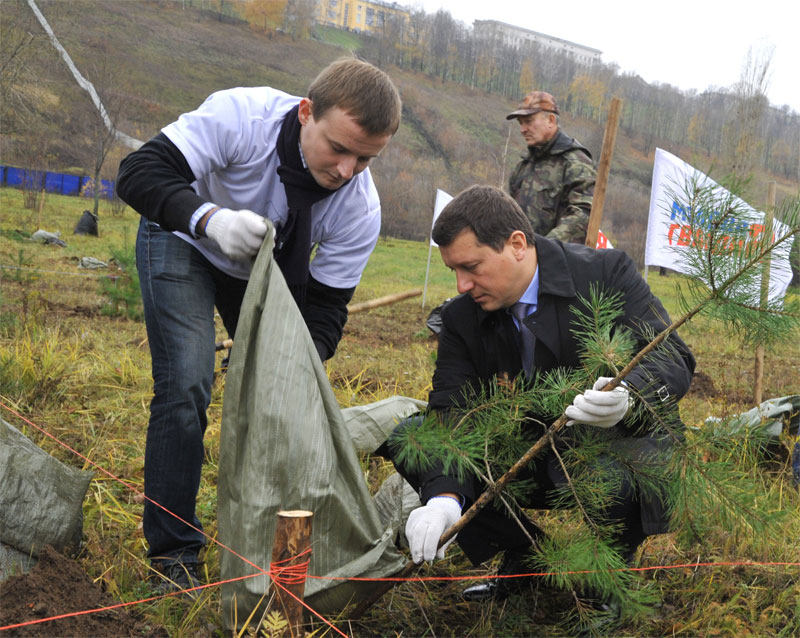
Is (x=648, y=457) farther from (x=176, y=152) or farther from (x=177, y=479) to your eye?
(x=176, y=152)

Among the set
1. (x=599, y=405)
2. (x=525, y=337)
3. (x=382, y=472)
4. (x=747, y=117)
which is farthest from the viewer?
(x=747, y=117)

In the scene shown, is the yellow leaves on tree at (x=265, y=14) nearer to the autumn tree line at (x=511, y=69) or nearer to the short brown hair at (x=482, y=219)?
the autumn tree line at (x=511, y=69)

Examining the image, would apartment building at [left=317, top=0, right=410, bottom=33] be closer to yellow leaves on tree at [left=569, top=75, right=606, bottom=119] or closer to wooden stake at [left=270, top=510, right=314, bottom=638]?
yellow leaves on tree at [left=569, top=75, right=606, bottom=119]

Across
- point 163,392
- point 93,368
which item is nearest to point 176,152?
point 163,392

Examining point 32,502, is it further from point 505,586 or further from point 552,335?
point 552,335

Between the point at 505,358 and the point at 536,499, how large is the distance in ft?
1.49

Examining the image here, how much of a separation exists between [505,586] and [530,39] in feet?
227

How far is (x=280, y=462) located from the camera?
1.67 metres

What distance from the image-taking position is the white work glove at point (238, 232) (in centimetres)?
181

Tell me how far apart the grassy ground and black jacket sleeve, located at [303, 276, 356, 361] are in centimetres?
82

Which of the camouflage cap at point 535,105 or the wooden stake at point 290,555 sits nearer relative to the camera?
the wooden stake at point 290,555

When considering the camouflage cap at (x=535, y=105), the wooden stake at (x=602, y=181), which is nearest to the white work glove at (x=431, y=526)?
the wooden stake at (x=602, y=181)

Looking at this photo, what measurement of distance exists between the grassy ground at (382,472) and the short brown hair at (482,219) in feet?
1.89

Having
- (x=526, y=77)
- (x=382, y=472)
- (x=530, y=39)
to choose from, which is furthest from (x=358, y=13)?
(x=382, y=472)
